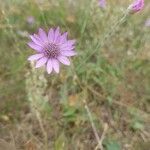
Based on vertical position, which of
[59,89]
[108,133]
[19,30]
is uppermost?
[19,30]

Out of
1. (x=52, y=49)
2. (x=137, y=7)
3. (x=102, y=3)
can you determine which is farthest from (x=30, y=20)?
(x=137, y=7)

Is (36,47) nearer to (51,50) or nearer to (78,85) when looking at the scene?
(51,50)

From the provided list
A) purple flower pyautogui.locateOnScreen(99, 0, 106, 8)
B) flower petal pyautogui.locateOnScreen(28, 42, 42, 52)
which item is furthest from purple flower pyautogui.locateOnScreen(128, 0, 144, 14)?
purple flower pyautogui.locateOnScreen(99, 0, 106, 8)

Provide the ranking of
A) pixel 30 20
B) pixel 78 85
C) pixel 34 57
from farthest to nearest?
pixel 30 20 < pixel 78 85 < pixel 34 57

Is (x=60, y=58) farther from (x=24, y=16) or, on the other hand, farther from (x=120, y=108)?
(x=24, y=16)

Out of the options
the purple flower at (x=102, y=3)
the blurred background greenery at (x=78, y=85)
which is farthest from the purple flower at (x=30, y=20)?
the purple flower at (x=102, y=3)

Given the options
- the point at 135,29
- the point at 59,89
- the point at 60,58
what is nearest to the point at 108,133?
the point at 59,89

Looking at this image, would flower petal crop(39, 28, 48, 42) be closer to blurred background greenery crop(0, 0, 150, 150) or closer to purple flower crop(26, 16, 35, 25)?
blurred background greenery crop(0, 0, 150, 150)
